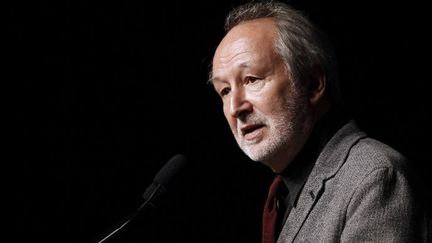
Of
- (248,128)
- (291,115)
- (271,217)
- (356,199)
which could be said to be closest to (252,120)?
(248,128)

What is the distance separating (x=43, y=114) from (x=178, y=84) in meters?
0.78

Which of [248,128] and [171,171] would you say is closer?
[171,171]

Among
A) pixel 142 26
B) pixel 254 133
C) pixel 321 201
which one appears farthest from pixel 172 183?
pixel 142 26

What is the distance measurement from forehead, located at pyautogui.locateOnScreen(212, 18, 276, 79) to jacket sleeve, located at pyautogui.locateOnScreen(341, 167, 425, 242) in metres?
0.63

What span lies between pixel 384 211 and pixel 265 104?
2.01ft

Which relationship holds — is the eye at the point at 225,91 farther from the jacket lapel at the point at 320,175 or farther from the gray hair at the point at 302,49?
the jacket lapel at the point at 320,175

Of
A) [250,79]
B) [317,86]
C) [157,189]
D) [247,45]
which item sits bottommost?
[157,189]

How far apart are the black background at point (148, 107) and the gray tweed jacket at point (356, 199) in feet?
3.93

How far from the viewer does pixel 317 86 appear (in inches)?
79.1

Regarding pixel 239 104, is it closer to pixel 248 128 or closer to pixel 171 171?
pixel 248 128

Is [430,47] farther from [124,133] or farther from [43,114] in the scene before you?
[43,114]

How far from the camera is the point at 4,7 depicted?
291cm

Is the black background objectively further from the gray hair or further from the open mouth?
the open mouth

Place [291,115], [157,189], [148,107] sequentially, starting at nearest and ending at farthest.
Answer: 1. [157,189]
2. [291,115]
3. [148,107]
